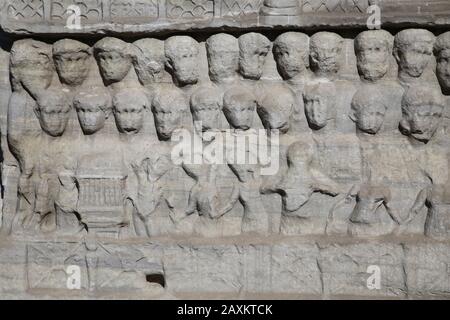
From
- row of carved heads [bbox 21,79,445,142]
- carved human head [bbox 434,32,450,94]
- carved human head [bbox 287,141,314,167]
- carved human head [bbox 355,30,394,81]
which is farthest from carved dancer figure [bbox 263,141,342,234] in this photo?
carved human head [bbox 434,32,450,94]

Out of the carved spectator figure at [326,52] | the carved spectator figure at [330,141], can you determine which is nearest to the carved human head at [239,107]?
the carved spectator figure at [330,141]

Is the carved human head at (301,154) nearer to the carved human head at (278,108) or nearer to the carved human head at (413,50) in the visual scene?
the carved human head at (278,108)

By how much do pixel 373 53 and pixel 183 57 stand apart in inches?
51.8

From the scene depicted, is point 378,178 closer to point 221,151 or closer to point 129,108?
point 221,151

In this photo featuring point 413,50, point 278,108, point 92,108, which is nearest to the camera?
point 413,50

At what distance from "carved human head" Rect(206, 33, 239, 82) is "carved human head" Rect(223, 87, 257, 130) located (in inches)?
6.1

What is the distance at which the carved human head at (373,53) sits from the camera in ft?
18.4

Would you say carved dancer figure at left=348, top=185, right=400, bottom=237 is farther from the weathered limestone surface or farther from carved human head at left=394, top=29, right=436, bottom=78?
carved human head at left=394, top=29, right=436, bottom=78

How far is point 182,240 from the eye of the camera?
5.84 meters

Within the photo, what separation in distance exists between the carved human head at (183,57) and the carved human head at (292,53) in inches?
22.6

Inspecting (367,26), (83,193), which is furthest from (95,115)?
(367,26)

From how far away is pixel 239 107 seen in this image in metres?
5.71

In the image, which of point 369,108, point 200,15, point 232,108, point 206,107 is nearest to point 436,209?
point 369,108

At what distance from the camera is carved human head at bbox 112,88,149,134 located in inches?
228
